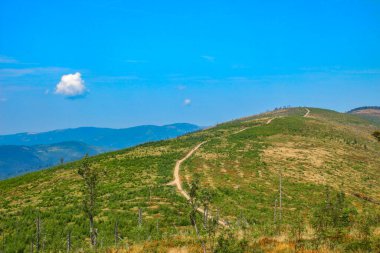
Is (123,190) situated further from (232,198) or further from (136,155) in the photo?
(136,155)

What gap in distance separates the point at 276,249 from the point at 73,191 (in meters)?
43.7

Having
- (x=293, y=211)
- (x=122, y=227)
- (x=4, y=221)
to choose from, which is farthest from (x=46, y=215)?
(x=293, y=211)

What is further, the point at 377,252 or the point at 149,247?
the point at 149,247

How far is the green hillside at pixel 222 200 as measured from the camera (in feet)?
64.3

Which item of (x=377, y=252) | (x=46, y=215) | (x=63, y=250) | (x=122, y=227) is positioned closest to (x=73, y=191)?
(x=46, y=215)

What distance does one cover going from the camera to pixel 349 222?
24547mm

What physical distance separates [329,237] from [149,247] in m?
9.86

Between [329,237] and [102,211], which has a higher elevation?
[329,237]

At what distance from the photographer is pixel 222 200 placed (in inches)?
1913

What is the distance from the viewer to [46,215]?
134 feet

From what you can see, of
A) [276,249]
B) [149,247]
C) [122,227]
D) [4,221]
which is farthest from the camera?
[4,221]

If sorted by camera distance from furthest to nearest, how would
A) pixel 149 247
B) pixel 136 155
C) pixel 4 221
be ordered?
pixel 136 155, pixel 4 221, pixel 149 247

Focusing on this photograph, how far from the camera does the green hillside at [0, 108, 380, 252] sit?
64.3 ft

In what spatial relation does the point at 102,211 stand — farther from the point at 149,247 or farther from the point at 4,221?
the point at 149,247
